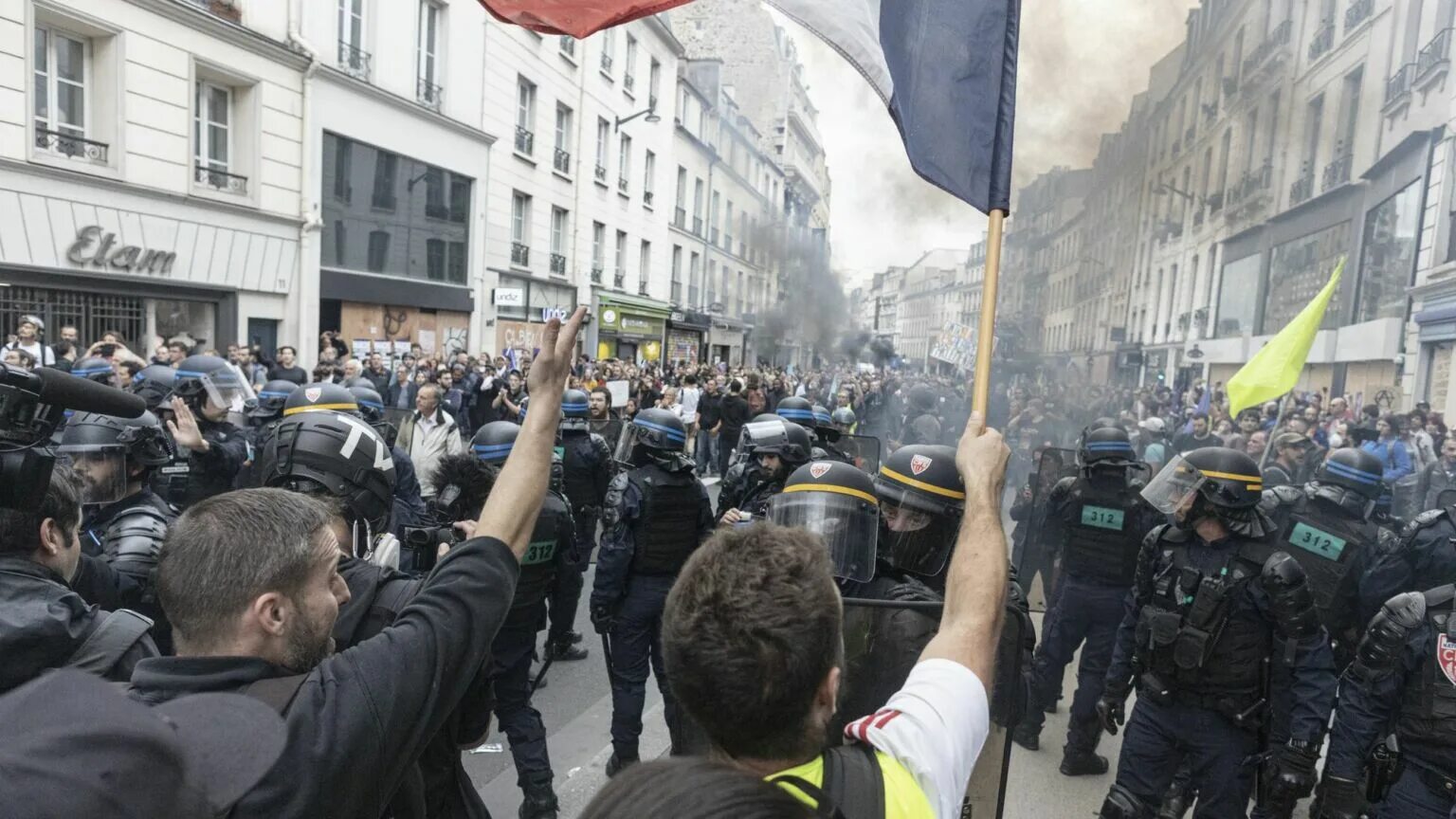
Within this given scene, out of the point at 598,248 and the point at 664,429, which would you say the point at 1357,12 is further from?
the point at 598,248

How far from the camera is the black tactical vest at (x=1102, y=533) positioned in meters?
4.82

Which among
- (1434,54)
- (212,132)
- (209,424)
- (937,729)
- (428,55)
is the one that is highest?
(428,55)

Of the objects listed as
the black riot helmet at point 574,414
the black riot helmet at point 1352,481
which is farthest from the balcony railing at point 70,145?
the black riot helmet at point 1352,481

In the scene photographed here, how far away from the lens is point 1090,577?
193 inches

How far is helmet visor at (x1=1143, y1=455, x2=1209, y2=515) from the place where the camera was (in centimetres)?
362

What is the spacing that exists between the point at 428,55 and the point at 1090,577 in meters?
16.7

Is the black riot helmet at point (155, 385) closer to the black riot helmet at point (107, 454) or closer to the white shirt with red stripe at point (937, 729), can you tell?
the black riot helmet at point (107, 454)

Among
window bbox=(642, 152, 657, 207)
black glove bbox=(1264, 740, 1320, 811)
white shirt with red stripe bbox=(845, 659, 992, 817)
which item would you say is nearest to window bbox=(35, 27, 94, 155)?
white shirt with red stripe bbox=(845, 659, 992, 817)

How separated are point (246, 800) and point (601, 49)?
24808 millimetres

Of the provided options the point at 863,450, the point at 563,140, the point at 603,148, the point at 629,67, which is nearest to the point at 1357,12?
the point at 863,450

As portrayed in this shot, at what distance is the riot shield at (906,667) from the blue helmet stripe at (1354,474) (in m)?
3.58

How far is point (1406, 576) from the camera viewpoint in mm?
3992

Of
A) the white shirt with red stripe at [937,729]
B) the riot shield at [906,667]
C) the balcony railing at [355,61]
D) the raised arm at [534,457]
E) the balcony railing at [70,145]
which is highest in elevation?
the balcony railing at [355,61]

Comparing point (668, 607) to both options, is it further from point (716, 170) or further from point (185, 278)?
point (716, 170)
